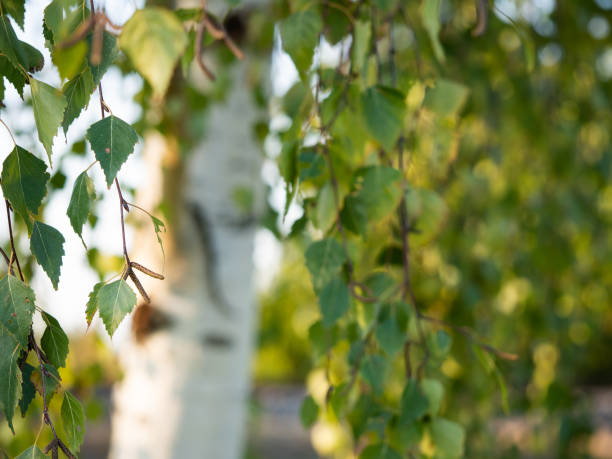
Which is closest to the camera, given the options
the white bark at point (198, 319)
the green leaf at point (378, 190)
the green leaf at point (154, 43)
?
the green leaf at point (154, 43)

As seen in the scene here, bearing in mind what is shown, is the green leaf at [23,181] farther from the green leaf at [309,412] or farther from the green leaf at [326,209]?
the green leaf at [309,412]

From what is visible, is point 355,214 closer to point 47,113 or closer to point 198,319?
point 47,113

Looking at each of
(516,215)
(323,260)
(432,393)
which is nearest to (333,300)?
(323,260)

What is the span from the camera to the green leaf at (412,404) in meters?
0.51

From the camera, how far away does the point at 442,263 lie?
4.38 ft

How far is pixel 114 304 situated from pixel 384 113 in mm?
266

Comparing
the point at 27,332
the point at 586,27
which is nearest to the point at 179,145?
the point at 27,332

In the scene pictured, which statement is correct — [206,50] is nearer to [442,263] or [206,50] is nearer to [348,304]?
[442,263]

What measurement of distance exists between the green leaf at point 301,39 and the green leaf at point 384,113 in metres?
0.06

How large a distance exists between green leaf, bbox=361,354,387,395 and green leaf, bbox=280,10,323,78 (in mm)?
273

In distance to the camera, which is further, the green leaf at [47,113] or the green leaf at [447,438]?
the green leaf at [447,438]

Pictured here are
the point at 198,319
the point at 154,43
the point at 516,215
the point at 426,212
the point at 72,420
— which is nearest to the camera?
the point at 154,43

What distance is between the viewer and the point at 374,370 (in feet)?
1.72

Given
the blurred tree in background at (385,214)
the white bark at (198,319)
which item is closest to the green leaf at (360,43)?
the blurred tree in background at (385,214)
